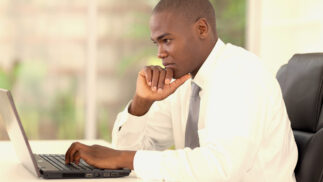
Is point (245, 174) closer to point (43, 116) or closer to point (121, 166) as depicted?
point (121, 166)

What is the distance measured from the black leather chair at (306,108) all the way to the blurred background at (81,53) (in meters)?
2.23

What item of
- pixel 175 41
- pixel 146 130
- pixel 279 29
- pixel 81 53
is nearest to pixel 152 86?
pixel 175 41

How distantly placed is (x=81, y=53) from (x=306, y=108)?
2.69 m

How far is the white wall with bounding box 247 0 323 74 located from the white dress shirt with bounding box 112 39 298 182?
2.53 m

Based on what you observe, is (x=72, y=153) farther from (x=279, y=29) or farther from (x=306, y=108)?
(x=279, y=29)

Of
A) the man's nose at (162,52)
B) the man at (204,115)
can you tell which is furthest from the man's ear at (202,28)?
the man's nose at (162,52)

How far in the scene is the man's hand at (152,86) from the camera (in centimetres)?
177

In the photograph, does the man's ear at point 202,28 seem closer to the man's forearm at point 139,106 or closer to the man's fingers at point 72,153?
the man's forearm at point 139,106

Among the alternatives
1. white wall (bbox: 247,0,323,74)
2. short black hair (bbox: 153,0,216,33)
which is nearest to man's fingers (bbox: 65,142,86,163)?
short black hair (bbox: 153,0,216,33)

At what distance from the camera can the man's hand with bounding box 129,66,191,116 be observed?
5.79 feet

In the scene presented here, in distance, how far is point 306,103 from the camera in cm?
170

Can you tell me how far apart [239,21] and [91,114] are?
1366mm

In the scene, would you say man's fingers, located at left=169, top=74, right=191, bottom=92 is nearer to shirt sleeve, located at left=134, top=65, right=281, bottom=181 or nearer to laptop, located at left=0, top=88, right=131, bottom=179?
shirt sleeve, located at left=134, top=65, right=281, bottom=181

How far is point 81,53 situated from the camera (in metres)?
4.18
